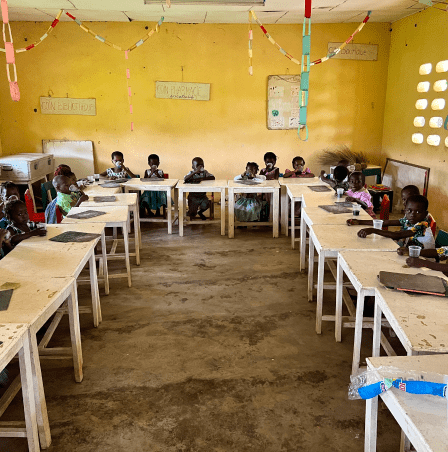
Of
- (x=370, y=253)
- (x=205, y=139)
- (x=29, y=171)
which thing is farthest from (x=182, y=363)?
(x=205, y=139)

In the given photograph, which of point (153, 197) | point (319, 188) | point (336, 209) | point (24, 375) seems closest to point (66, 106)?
point (153, 197)

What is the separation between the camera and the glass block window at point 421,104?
244 inches

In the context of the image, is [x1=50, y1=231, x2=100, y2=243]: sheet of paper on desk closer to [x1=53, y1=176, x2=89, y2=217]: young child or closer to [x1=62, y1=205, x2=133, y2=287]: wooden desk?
[x1=62, y1=205, x2=133, y2=287]: wooden desk

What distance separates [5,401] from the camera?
7.43 ft

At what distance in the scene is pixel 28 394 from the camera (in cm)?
195

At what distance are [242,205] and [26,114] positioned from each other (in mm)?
4226

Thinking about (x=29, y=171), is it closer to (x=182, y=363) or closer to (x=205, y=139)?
(x=205, y=139)

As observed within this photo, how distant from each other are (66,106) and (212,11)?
295 centimetres

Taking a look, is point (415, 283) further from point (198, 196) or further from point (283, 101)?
point (283, 101)

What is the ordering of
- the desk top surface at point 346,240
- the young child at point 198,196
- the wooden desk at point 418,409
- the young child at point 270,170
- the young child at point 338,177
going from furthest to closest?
the young child at point 270,170
the young child at point 198,196
the young child at point 338,177
the desk top surface at point 346,240
the wooden desk at point 418,409

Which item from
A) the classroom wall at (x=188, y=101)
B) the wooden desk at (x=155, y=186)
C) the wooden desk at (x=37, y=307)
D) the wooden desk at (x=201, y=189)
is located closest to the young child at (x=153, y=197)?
the wooden desk at (x=155, y=186)

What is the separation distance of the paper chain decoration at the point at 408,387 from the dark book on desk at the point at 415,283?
80cm

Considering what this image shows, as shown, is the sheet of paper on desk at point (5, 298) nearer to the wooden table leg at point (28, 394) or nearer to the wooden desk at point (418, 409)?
the wooden table leg at point (28, 394)

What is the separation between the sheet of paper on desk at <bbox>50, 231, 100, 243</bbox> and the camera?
123 inches
